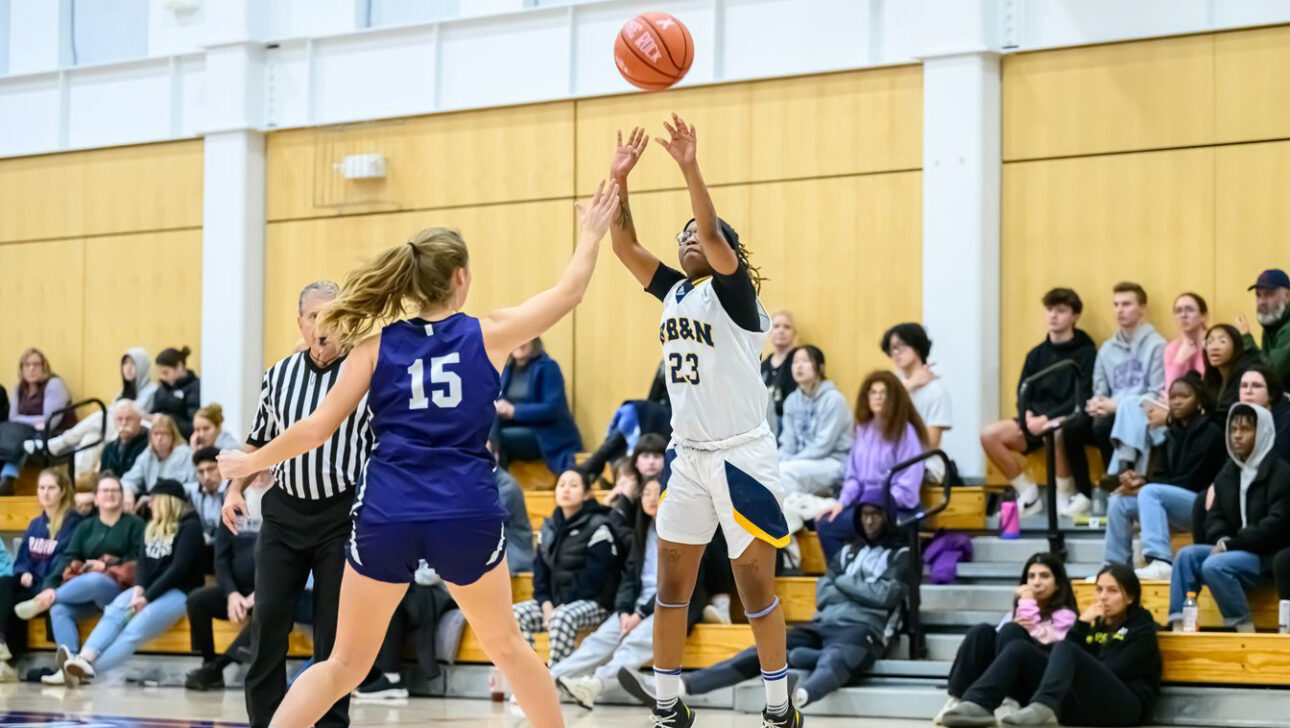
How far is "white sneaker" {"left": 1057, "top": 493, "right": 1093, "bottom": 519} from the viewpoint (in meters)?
10.8

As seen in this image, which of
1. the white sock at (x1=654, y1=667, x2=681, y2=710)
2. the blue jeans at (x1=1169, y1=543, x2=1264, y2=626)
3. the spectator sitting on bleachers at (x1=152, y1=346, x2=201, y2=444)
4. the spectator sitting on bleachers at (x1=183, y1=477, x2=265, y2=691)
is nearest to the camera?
the white sock at (x1=654, y1=667, x2=681, y2=710)

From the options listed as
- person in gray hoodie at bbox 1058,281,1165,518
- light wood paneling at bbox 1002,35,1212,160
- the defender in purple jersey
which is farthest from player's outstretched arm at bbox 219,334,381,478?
light wood paneling at bbox 1002,35,1212,160

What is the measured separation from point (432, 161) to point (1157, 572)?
7.31 metres

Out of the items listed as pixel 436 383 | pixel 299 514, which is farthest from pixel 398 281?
pixel 299 514

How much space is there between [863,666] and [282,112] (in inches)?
318

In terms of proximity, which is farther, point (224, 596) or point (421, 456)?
point (224, 596)

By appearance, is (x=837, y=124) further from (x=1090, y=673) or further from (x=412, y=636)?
(x=1090, y=673)

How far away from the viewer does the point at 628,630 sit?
1011 cm

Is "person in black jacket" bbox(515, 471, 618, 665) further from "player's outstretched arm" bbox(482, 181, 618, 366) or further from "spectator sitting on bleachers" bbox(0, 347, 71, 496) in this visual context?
"spectator sitting on bleachers" bbox(0, 347, 71, 496)

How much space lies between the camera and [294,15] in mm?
15102

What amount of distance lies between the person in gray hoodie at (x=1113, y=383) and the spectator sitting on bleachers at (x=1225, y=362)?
55 centimetres

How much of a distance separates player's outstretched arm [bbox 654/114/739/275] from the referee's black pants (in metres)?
1.63

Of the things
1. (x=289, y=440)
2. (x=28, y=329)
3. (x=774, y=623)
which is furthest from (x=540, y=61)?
(x=289, y=440)

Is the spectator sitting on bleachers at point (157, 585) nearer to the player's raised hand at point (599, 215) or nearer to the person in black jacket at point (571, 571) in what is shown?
the person in black jacket at point (571, 571)
